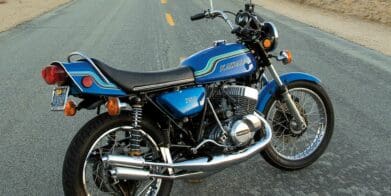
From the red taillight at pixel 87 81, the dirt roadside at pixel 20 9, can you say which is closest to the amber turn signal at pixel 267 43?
the red taillight at pixel 87 81

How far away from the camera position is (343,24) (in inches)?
581

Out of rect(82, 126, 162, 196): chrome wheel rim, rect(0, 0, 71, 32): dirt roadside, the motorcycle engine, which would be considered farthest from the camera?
rect(0, 0, 71, 32): dirt roadside

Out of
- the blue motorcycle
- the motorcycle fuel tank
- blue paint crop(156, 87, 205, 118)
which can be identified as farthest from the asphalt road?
the motorcycle fuel tank

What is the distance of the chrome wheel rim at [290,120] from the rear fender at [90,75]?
1.60 metres

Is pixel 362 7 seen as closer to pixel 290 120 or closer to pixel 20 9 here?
pixel 20 9

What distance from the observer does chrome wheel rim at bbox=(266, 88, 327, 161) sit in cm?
427

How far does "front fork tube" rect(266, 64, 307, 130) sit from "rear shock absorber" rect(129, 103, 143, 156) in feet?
4.15

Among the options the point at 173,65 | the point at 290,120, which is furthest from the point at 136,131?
the point at 173,65

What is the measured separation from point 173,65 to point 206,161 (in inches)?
182

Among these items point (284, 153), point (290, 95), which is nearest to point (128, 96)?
point (290, 95)

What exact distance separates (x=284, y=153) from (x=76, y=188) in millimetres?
2145

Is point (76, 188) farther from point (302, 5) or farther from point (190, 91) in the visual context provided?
point (302, 5)

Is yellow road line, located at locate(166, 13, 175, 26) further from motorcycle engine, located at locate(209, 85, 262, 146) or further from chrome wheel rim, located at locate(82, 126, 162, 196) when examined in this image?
chrome wheel rim, located at locate(82, 126, 162, 196)

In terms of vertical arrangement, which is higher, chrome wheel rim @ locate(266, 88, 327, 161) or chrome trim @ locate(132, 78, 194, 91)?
chrome trim @ locate(132, 78, 194, 91)
